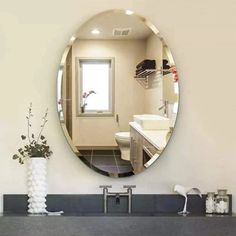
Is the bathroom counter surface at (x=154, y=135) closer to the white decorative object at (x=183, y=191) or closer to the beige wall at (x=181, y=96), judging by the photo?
the beige wall at (x=181, y=96)

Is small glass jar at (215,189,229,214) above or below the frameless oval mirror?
below

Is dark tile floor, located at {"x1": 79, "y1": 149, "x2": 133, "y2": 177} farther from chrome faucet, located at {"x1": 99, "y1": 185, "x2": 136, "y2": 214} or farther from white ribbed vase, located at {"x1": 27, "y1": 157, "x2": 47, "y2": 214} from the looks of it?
white ribbed vase, located at {"x1": 27, "y1": 157, "x2": 47, "y2": 214}

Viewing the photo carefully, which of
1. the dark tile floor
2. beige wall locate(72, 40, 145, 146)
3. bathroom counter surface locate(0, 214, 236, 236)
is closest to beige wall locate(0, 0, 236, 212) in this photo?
the dark tile floor

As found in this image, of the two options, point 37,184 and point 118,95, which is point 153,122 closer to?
point 118,95

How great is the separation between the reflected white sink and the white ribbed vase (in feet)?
2.25

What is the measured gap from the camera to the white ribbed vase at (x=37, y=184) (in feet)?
8.63

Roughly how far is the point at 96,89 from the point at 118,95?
0.16 metres

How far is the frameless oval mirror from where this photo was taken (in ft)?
9.04

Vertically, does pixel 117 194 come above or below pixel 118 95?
below

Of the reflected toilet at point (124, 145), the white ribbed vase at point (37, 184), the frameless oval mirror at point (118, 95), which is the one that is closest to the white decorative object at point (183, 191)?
the frameless oval mirror at point (118, 95)

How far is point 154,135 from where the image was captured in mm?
2779

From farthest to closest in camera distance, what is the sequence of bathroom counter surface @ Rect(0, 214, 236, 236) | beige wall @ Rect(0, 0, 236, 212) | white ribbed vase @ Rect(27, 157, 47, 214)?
beige wall @ Rect(0, 0, 236, 212) → white ribbed vase @ Rect(27, 157, 47, 214) → bathroom counter surface @ Rect(0, 214, 236, 236)

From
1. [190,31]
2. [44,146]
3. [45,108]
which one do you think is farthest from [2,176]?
[190,31]

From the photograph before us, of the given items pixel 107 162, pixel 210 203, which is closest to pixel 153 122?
pixel 107 162
